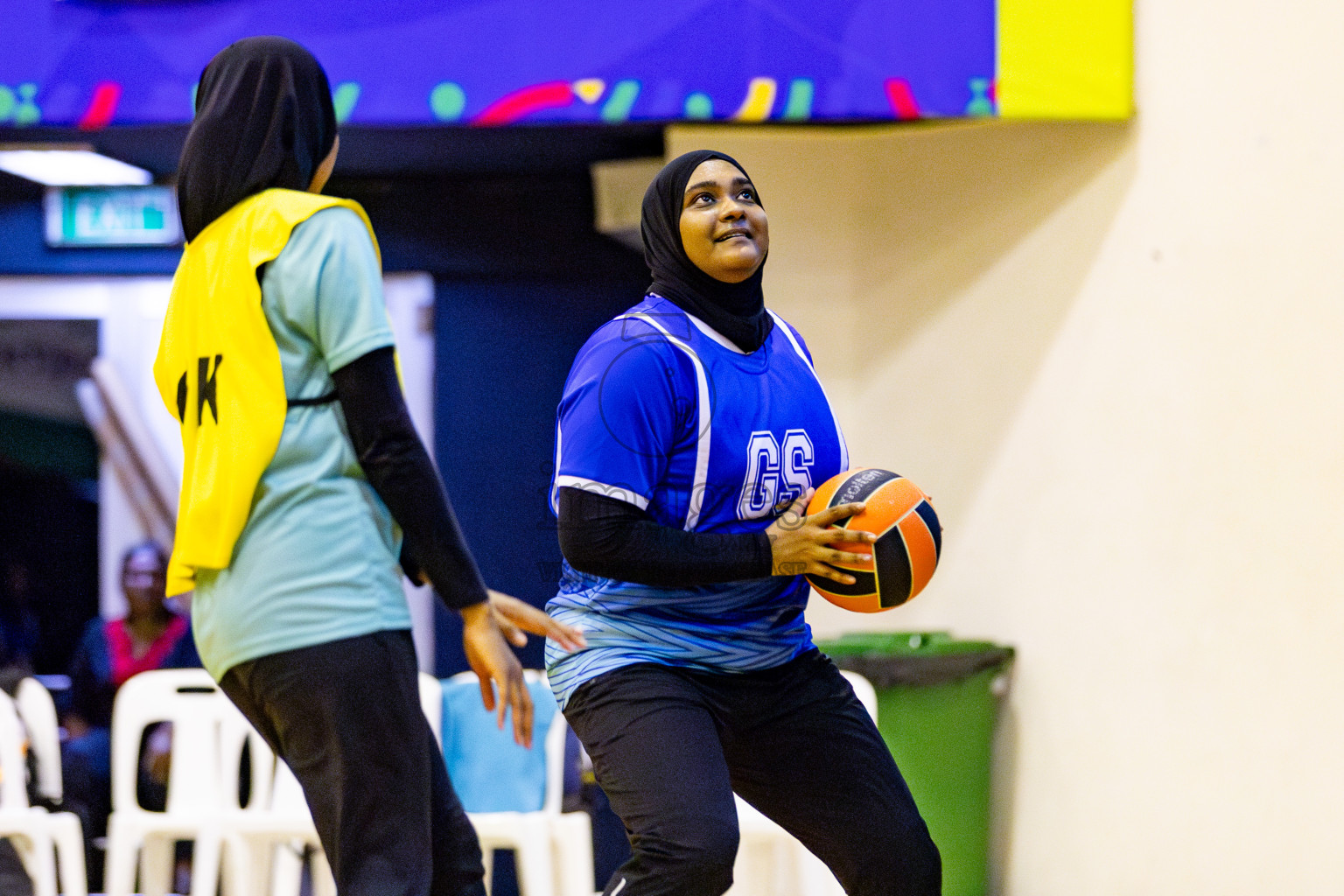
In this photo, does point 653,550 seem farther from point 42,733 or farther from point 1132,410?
point 42,733

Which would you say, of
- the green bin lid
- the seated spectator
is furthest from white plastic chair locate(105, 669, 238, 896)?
the green bin lid

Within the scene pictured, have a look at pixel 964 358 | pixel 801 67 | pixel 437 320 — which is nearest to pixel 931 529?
pixel 801 67

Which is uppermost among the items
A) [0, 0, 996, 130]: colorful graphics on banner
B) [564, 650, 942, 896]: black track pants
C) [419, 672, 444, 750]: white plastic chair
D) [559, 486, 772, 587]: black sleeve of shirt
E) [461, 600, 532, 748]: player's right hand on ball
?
[0, 0, 996, 130]: colorful graphics on banner

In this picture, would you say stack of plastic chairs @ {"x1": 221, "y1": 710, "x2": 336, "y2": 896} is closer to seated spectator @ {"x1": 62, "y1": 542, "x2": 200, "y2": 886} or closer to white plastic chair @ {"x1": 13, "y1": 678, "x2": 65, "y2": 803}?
white plastic chair @ {"x1": 13, "y1": 678, "x2": 65, "y2": 803}

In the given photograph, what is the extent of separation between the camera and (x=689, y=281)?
282cm

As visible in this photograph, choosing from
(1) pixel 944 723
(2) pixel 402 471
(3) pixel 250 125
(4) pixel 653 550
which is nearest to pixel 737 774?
(4) pixel 653 550

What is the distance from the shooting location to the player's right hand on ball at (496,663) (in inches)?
92.1

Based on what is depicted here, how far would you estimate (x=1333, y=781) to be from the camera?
12.0 feet

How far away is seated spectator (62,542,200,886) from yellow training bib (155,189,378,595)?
3291 millimetres

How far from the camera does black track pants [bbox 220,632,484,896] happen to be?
2.26 metres

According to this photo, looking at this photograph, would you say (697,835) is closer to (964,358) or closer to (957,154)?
(964,358)

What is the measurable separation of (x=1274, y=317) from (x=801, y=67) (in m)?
1.73

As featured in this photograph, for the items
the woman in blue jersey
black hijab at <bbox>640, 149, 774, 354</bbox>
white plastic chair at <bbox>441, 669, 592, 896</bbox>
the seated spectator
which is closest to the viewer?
the woman in blue jersey

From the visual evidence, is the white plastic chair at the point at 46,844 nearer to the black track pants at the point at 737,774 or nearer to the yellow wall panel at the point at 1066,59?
the black track pants at the point at 737,774
